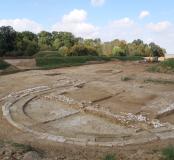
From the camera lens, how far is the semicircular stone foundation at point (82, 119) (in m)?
8.16

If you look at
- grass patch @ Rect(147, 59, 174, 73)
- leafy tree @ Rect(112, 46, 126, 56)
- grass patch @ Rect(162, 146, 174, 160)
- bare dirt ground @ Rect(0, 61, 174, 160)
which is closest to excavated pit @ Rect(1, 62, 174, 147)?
bare dirt ground @ Rect(0, 61, 174, 160)

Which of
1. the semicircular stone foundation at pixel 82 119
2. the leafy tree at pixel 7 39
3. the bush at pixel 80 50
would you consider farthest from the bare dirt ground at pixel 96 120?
the bush at pixel 80 50

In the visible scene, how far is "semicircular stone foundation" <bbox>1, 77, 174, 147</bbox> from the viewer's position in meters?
8.16

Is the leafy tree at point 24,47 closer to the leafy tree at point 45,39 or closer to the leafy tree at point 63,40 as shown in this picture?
the leafy tree at point 63,40

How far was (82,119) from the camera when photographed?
9.95 meters

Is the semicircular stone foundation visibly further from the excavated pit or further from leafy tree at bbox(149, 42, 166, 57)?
leafy tree at bbox(149, 42, 166, 57)

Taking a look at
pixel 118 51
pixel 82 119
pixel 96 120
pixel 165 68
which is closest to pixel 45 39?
pixel 118 51

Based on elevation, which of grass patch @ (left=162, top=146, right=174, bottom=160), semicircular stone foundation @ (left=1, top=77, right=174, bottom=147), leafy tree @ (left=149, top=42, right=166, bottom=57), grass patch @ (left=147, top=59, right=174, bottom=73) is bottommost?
semicircular stone foundation @ (left=1, top=77, right=174, bottom=147)

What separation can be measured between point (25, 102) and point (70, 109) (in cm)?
191

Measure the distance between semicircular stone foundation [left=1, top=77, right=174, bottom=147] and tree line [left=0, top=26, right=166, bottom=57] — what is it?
2331cm

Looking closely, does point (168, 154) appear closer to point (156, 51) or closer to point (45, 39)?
point (45, 39)

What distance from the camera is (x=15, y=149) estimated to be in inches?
245

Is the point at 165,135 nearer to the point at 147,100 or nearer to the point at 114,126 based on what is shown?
the point at 114,126

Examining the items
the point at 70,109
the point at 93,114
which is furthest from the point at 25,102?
the point at 93,114
